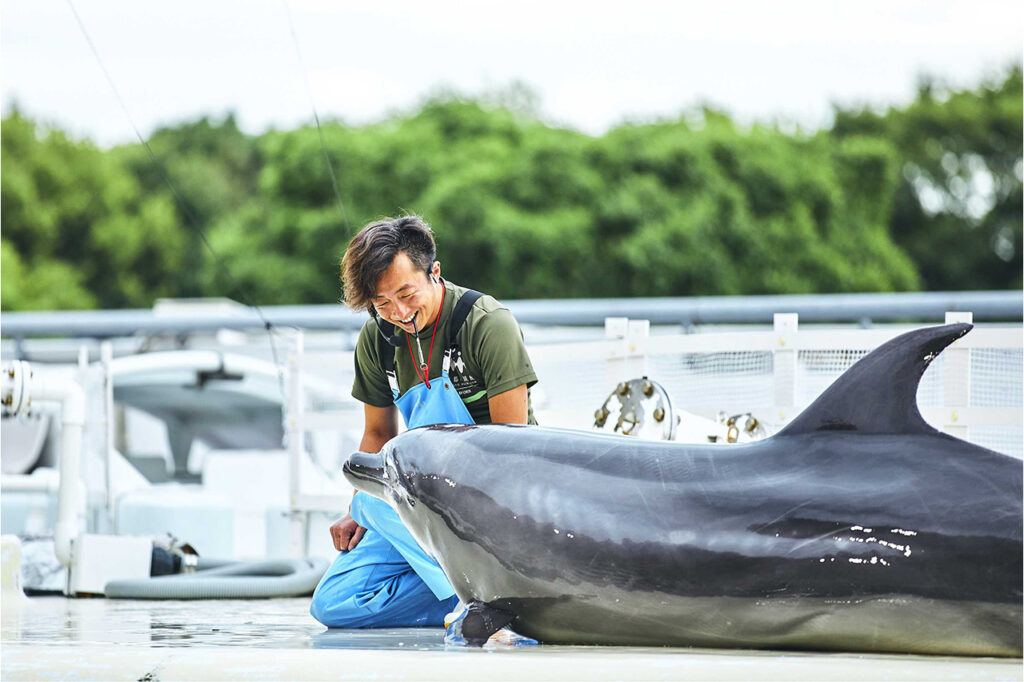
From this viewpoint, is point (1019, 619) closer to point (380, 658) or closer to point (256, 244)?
point (380, 658)

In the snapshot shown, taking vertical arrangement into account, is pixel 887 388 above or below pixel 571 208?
below

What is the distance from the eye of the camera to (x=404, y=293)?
383 centimetres

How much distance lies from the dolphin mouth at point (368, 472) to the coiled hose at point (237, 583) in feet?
7.90

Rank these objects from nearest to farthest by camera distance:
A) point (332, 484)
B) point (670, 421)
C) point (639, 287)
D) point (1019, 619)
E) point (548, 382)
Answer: point (1019, 619), point (670, 421), point (548, 382), point (332, 484), point (639, 287)

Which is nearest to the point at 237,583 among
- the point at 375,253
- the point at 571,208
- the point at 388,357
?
the point at 388,357

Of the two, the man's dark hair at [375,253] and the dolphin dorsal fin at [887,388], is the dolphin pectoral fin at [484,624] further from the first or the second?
the man's dark hair at [375,253]

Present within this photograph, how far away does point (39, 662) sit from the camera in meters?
2.91

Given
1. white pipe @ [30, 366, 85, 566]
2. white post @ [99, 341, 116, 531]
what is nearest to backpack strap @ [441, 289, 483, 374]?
white pipe @ [30, 366, 85, 566]

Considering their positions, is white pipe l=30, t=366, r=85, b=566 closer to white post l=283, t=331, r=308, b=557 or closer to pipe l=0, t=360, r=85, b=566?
pipe l=0, t=360, r=85, b=566

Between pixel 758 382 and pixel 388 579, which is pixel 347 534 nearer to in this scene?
pixel 388 579

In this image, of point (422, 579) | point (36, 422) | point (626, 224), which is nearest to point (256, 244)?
point (626, 224)

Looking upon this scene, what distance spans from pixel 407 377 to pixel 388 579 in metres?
0.67

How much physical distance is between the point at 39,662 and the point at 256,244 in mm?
37072

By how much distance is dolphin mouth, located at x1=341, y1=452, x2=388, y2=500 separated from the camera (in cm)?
350
